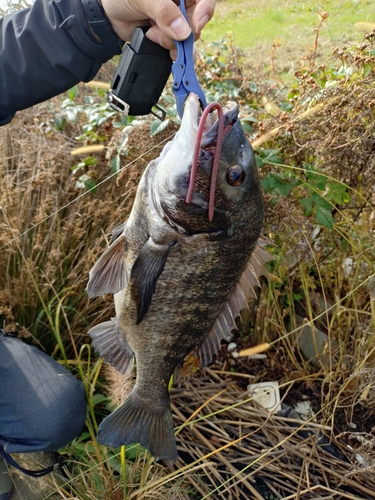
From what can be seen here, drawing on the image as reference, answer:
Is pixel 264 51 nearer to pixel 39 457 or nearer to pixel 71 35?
pixel 71 35

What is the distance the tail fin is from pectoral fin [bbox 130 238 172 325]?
0.54m

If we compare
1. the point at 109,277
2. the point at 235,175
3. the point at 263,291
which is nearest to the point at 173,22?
the point at 235,175

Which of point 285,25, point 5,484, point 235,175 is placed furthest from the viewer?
point 285,25

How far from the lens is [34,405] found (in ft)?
8.71

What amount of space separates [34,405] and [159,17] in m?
2.13

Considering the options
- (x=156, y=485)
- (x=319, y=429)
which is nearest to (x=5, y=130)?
(x=156, y=485)

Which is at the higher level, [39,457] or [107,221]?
[107,221]

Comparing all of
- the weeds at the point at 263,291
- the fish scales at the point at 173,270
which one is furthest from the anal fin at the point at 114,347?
the weeds at the point at 263,291

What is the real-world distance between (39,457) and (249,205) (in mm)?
2185

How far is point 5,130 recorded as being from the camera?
3.75 meters

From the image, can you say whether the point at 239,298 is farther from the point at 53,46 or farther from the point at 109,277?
the point at 53,46

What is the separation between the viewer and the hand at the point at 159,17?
1649mm

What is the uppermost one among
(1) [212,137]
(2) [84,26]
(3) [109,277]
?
(2) [84,26]

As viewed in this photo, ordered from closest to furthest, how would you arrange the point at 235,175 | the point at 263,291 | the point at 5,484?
the point at 235,175, the point at 5,484, the point at 263,291
